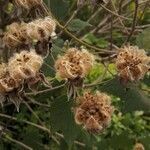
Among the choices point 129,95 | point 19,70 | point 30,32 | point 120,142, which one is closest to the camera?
point 19,70

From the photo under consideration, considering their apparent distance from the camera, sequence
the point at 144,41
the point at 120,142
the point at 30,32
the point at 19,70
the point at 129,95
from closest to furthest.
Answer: the point at 19,70 → the point at 30,32 → the point at 129,95 → the point at 144,41 → the point at 120,142

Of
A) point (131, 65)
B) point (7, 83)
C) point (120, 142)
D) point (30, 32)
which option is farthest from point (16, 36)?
point (120, 142)

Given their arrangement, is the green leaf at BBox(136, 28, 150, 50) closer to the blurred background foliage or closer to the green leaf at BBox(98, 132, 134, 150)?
the blurred background foliage

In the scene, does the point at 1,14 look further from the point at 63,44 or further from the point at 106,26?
the point at 106,26

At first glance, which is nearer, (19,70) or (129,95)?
(19,70)

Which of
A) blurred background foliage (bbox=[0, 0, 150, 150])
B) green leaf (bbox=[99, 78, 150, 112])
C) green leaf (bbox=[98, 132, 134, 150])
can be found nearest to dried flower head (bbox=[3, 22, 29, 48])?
blurred background foliage (bbox=[0, 0, 150, 150])

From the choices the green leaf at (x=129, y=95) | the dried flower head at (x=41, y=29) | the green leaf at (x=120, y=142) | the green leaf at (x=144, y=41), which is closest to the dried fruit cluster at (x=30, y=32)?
the dried flower head at (x=41, y=29)

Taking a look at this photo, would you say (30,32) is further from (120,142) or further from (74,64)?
(120,142)
